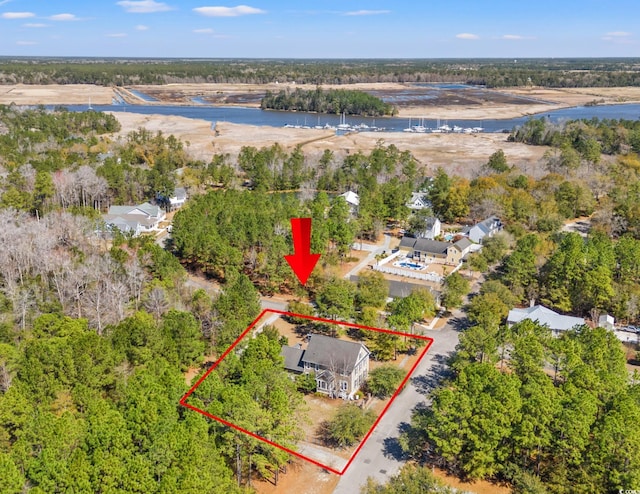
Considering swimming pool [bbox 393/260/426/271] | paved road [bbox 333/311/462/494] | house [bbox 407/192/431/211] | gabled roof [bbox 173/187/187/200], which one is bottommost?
paved road [bbox 333/311/462/494]

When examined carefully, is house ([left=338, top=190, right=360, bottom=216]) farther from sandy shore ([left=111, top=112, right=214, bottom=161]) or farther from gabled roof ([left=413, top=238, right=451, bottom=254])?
sandy shore ([left=111, top=112, right=214, bottom=161])

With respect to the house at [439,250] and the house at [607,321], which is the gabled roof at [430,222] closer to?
the house at [439,250]

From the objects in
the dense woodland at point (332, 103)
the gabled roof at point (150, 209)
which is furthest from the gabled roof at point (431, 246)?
the dense woodland at point (332, 103)

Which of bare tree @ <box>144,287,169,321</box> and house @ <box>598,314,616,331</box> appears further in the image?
house @ <box>598,314,616,331</box>

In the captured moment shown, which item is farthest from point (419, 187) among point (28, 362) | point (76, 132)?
point (76, 132)

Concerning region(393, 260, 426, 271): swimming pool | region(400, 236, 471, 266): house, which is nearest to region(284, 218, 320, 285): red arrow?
region(393, 260, 426, 271): swimming pool

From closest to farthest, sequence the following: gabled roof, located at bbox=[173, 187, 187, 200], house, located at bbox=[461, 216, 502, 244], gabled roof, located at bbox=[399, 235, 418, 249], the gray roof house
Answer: gabled roof, located at bbox=[399, 235, 418, 249]
house, located at bbox=[461, 216, 502, 244]
the gray roof house
gabled roof, located at bbox=[173, 187, 187, 200]
